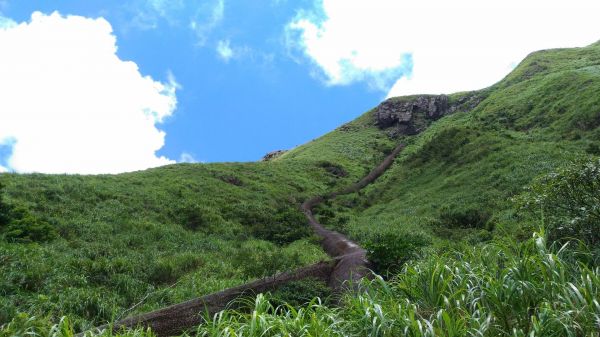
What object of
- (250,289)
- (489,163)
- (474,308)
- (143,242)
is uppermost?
(143,242)

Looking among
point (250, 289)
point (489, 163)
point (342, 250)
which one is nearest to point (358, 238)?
point (342, 250)

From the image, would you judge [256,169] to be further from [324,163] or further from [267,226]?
[267,226]

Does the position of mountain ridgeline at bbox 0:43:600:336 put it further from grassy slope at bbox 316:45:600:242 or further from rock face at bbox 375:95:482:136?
rock face at bbox 375:95:482:136

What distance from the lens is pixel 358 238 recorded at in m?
23.8

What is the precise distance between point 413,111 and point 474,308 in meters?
90.7

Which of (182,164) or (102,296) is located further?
(182,164)

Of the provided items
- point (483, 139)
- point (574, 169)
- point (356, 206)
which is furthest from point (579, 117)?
point (574, 169)

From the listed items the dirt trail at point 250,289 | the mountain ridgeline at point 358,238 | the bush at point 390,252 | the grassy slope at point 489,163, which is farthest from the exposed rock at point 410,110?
the bush at point 390,252

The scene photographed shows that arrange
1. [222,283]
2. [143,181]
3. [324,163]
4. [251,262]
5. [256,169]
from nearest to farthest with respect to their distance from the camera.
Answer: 1. [222,283]
2. [251,262]
3. [143,181]
4. [256,169]
5. [324,163]

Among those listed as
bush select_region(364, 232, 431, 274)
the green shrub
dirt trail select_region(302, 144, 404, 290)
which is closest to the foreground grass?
dirt trail select_region(302, 144, 404, 290)

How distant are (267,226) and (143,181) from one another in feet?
42.0

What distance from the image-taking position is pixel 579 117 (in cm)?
3647

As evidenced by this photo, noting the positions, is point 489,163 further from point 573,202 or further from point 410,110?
point 410,110

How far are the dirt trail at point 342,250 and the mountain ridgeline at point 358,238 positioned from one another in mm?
601
